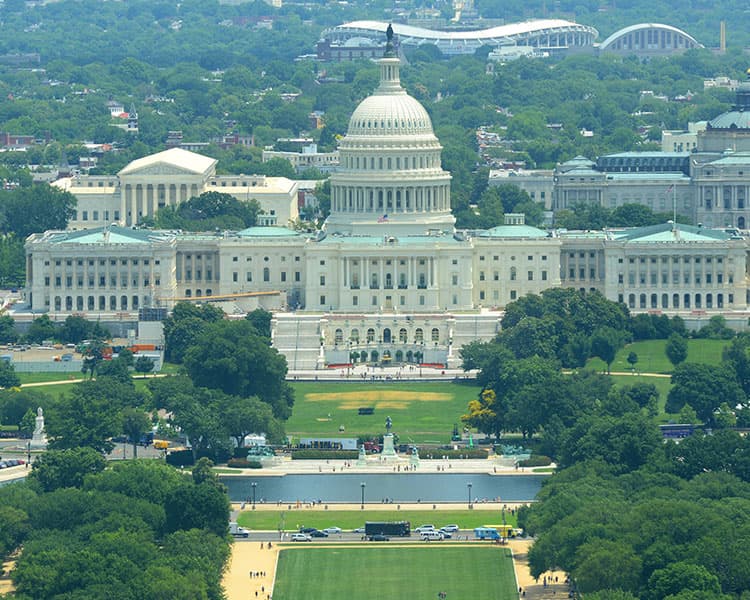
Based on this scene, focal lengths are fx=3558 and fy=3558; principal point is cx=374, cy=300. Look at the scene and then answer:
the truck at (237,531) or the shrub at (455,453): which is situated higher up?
the shrub at (455,453)

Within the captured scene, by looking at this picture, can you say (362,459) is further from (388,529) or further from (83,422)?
(388,529)

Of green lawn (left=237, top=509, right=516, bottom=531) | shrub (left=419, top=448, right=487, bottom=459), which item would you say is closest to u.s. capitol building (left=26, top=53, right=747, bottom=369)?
shrub (left=419, top=448, right=487, bottom=459)

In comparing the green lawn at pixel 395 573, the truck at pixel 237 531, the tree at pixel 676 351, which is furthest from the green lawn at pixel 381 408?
the green lawn at pixel 395 573

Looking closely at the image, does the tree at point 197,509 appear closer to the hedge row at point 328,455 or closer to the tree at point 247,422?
the hedge row at point 328,455

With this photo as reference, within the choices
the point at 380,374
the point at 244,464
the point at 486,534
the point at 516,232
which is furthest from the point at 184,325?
the point at 486,534

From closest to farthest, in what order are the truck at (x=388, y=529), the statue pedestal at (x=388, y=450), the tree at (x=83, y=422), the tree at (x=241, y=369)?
the truck at (x=388, y=529)
the tree at (x=83, y=422)
the statue pedestal at (x=388, y=450)
the tree at (x=241, y=369)

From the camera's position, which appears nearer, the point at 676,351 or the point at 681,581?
the point at 681,581
